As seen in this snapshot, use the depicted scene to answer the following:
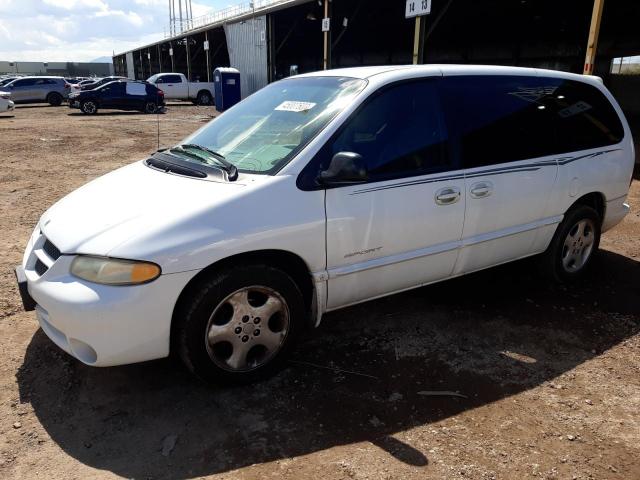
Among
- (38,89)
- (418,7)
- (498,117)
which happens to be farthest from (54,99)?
(498,117)

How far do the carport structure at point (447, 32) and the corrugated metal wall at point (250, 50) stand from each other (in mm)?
51

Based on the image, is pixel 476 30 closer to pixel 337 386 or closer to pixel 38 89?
pixel 38 89

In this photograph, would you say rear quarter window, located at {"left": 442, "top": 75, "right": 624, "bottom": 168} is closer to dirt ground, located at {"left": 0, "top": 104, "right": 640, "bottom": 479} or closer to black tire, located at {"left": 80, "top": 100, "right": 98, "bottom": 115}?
dirt ground, located at {"left": 0, "top": 104, "right": 640, "bottom": 479}

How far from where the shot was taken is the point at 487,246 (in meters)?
3.83

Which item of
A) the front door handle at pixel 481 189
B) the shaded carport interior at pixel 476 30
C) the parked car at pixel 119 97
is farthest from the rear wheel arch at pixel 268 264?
the parked car at pixel 119 97

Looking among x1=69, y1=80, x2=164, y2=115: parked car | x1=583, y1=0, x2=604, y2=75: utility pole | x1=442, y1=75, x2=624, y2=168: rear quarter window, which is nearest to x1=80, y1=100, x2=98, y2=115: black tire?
x1=69, y1=80, x2=164, y2=115: parked car

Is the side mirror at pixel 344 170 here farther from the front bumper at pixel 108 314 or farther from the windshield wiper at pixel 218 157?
the front bumper at pixel 108 314

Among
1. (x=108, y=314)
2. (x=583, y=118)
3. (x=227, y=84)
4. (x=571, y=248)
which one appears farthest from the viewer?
(x=227, y=84)

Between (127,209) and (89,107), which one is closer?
(127,209)

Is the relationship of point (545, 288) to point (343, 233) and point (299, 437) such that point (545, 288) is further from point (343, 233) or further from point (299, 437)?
point (299, 437)

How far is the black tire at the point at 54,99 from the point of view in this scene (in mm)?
28891

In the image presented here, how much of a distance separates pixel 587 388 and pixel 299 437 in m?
1.82

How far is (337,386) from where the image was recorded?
10.1 ft

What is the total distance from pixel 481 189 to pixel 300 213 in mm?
1449
